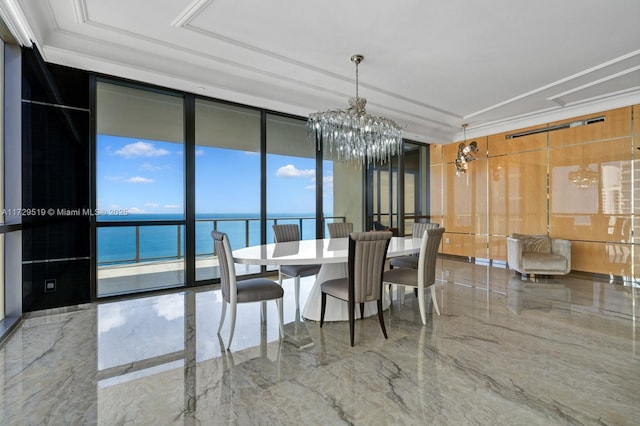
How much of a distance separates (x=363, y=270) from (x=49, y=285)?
348 cm

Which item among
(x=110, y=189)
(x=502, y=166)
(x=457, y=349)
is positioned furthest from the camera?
(x=502, y=166)

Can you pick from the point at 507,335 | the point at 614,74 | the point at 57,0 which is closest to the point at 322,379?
the point at 507,335

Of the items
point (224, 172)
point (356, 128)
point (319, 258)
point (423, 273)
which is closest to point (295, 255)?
point (319, 258)

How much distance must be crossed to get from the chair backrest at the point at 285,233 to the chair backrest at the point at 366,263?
175cm

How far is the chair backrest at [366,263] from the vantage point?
8.65ft

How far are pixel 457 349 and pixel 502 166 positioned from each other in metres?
5.14

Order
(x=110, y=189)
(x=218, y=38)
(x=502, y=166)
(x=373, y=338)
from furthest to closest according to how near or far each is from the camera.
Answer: (x=502, y=166) → (x=110, y=189) → (x=218, y=38) → (x=373, y=338)

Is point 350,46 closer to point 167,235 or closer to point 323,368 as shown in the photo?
point 323,368

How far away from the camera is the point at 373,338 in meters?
2.83

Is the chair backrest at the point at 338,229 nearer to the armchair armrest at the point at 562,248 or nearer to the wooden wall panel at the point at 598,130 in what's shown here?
the armchair armrest at the point at 562,248

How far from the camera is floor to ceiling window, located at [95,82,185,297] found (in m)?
3.99

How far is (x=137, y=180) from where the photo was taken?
4184mm

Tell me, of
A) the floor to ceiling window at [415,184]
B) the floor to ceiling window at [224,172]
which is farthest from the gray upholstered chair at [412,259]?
the floor to ceiling window at [415,184]

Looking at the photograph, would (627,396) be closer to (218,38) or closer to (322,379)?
(322,379)
